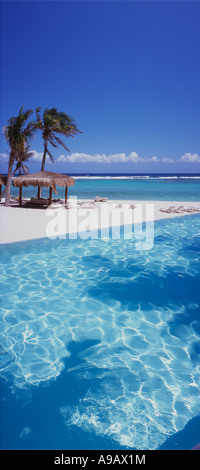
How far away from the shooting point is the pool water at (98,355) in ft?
9.07

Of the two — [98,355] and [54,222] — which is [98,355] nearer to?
[98,355]

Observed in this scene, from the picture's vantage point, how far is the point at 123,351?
3949mm

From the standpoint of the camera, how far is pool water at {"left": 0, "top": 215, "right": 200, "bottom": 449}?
276 centimetres

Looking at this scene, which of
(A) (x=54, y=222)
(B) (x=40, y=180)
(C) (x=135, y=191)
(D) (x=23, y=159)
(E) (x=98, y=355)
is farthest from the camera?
(C) (x=135, y=191)

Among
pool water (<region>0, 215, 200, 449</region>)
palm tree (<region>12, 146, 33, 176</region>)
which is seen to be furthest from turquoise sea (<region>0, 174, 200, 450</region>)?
palm tree (<region>12, 146, 33, 176</region>)

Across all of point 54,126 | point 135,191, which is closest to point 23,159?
point 54,126

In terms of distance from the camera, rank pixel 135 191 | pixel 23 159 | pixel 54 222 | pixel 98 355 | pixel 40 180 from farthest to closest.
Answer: pixel 135 191, pixel 23 159, pixel 40 180, pixel 54 222, pixel 98 355

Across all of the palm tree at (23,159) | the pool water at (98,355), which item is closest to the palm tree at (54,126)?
the palm tree at (23,159)

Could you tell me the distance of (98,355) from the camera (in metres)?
3.86

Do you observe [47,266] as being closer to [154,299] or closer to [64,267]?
[64,267]

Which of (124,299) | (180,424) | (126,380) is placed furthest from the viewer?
(124,299)

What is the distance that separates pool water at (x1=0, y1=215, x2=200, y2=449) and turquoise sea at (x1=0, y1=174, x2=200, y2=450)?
0.04 ft
